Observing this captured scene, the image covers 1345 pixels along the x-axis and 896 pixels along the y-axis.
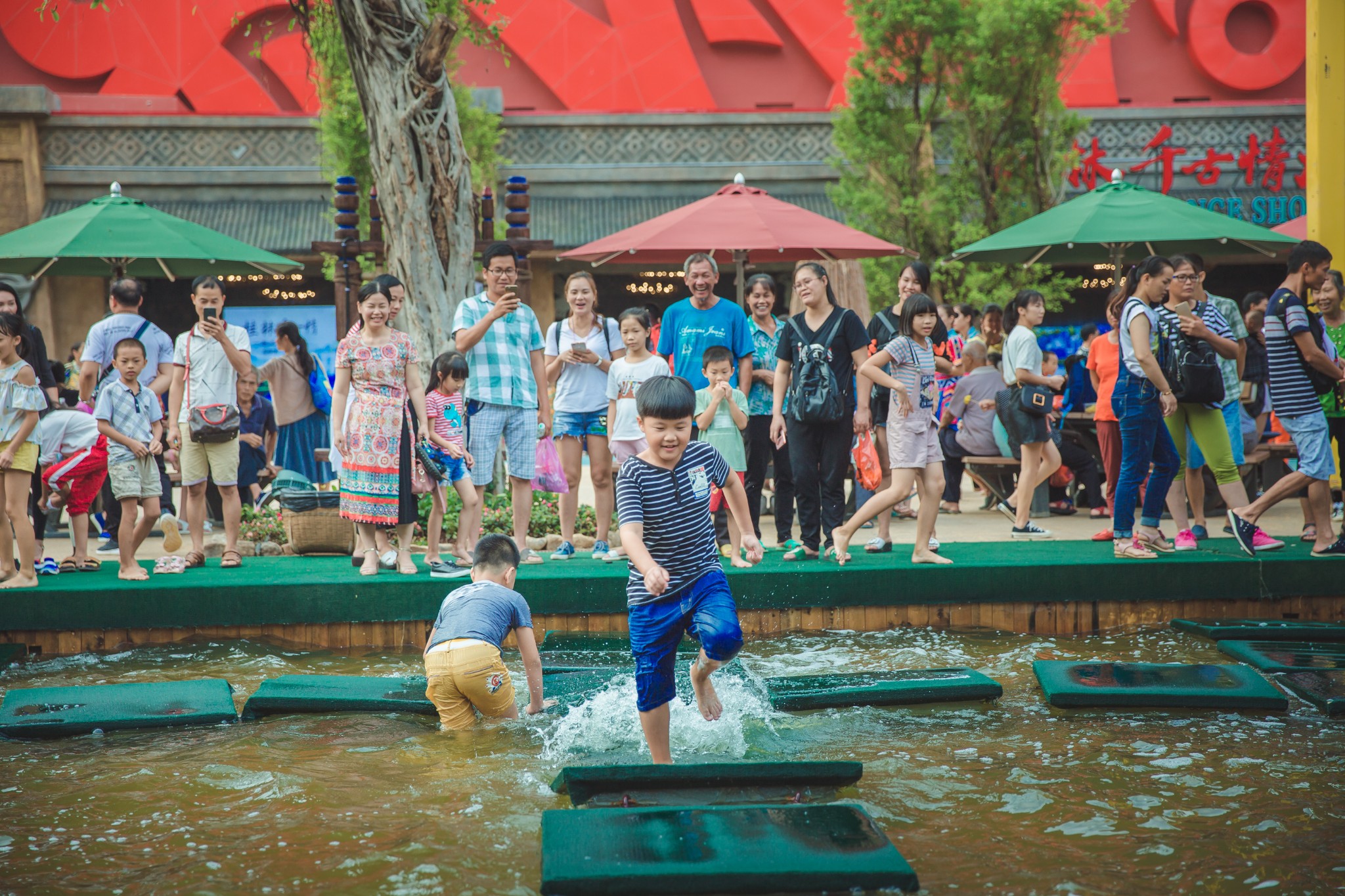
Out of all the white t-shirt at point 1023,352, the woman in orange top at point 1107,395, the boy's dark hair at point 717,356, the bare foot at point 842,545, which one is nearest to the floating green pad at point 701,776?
the bare foot at point 842,545

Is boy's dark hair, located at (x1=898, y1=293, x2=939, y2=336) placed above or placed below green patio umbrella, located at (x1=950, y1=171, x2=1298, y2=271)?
below

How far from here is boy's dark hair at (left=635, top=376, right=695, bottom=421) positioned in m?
3.92

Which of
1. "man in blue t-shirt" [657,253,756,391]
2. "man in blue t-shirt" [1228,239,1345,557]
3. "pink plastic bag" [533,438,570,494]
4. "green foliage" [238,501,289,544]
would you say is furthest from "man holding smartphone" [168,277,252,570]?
"man in blue t-shirt" [1228,239,1345,557]

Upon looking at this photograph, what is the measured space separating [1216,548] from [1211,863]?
4.56 meters

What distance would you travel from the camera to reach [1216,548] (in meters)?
7.60

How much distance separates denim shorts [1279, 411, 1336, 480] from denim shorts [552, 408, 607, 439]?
14.8 ft

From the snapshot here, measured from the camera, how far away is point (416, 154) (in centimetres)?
993

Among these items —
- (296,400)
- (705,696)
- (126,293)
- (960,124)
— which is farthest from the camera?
(960,124)

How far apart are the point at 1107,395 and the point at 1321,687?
3660mm

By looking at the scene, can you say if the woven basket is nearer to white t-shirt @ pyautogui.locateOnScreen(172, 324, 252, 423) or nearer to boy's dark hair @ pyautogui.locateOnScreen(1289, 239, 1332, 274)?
white t-shirt @ pyautogui.locateOnScreen(172, 324, 252, 423)

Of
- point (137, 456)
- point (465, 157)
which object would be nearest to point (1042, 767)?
point (137, 456)

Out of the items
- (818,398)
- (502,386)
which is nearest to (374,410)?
(502,386)

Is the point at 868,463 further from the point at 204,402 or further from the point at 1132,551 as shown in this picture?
the point at 204,402

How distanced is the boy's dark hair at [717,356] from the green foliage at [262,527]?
391 centimetres
